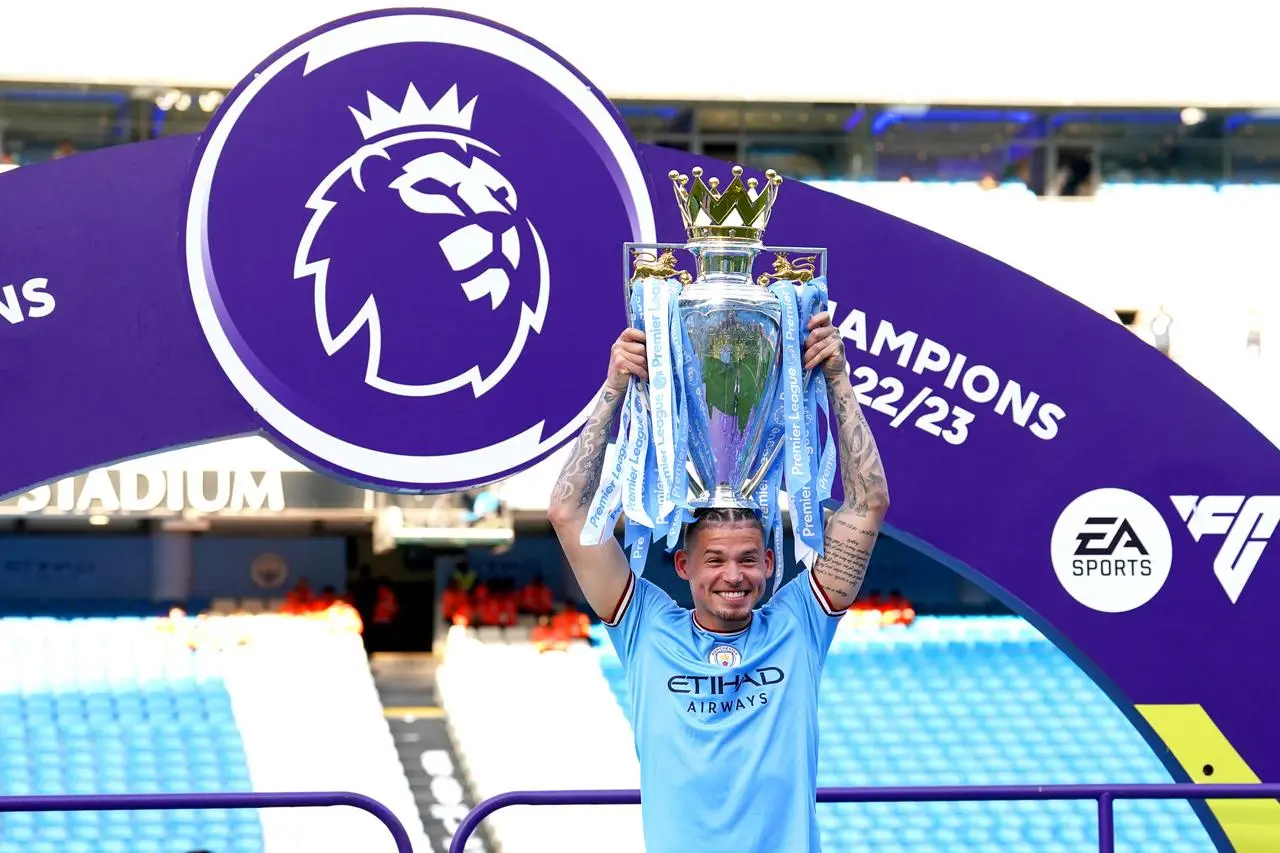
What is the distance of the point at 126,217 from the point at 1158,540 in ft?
11.6

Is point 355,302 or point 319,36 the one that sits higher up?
point 319,36

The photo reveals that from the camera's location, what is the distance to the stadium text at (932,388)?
6.42 m

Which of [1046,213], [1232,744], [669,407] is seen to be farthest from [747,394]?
[1046,213]

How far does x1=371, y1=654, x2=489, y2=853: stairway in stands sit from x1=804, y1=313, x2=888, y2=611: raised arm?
437 inches

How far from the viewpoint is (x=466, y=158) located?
6172 mm

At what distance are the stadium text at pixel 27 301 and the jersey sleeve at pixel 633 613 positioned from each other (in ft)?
9.25

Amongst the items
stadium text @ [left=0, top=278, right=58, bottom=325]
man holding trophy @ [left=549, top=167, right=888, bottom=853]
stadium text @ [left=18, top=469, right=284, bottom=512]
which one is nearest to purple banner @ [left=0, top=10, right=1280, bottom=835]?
stadium text @ [left=0, top=278, right=58, bottom=325]

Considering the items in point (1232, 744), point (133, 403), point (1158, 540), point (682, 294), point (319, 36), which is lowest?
point (1232, 744)

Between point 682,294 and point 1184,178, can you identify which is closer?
point 682,294

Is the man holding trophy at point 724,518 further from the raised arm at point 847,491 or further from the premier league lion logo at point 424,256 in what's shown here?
the premier league lion logo at point 424,256

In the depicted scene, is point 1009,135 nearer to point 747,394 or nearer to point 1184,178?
point 1184,178

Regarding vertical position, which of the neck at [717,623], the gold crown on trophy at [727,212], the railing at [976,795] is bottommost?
the railing at [976,795]

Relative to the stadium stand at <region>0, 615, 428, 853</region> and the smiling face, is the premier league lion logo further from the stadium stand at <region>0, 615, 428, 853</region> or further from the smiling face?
the stadium stand at <region>0, 615, 428, 853</region>

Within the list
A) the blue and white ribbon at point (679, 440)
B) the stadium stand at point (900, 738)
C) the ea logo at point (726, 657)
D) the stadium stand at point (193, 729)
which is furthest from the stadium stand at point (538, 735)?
the ea logo at point (726, 657)
